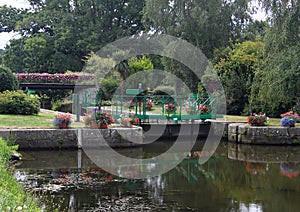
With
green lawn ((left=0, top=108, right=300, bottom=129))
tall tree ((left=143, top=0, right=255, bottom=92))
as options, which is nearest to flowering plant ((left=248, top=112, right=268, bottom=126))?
green lawn ((left=0, top=108, right=300, bottom=129))

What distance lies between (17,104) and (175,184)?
11774 millimetres

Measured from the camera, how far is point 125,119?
18531 mm

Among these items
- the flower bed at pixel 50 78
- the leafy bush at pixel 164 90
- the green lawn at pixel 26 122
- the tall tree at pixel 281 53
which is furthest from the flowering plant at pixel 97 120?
the flower bed at pixel 50 78

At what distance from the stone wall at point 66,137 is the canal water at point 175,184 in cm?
54

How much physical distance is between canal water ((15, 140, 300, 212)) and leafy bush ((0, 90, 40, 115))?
5656 millimetres

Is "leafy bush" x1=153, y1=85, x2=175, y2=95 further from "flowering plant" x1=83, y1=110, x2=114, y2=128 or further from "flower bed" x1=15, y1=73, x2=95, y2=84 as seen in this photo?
"flowering plant" x1=83, y1=110, x2=114, y2=128

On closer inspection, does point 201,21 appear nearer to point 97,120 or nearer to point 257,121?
point 257,121

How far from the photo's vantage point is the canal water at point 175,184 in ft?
30.8

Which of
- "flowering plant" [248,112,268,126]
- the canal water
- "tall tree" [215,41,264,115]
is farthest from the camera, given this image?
"tall tree" [215,41,264,115]

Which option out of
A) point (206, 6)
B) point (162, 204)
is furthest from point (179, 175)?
point (206, 6)

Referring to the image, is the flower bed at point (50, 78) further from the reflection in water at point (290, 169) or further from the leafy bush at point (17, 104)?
the reflection in water at point (290, 169)

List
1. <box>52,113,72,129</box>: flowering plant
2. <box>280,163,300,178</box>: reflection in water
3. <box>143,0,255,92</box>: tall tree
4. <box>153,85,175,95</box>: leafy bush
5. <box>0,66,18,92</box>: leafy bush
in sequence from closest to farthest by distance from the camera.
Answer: <box>280,163,300,178</box>: reflection in water, <box>52,113,72,129</box>: flowering plant, <box>0,66,18,92</box>: leafy bush, <box>143,0,255,92</box>: tall tree, <box>153,85,175,95</box>: leafy bush

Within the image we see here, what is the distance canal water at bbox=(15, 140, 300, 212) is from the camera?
939cm

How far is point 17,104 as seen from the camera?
21.2 meters
